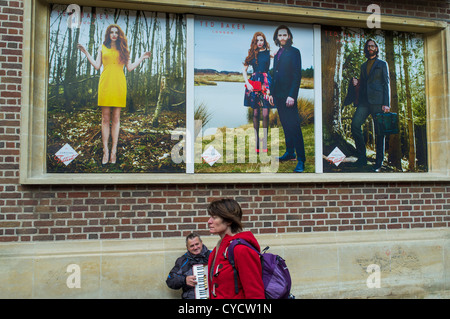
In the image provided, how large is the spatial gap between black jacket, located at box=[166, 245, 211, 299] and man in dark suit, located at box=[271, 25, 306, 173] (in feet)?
6.89

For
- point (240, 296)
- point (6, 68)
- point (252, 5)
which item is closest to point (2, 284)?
point (6, 68)

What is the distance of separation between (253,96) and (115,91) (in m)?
1.99

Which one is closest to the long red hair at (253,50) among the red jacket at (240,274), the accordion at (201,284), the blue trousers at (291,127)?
the blue trousers at (291,127)

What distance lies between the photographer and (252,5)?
5.89m

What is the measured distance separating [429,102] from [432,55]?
786 millimetres

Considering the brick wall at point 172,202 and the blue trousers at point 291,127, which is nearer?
the brick wall at point 172,202

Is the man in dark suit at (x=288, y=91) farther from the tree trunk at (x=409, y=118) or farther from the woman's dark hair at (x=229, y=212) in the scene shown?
the woman's dark hair at (x=229, y=212)

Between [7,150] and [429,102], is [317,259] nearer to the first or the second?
[429,102]

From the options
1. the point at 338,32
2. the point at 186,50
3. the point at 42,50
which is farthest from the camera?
the point at 338,32

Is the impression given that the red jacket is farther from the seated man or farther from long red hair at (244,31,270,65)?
long red hair at (244,31,270,65)

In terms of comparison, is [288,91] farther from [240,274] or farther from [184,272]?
[240,274]

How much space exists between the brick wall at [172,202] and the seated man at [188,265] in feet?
2.27

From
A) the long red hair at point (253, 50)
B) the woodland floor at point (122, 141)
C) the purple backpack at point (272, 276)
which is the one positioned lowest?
the purple backpack at point (272, 276)

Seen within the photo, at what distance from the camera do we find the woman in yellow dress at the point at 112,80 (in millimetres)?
5617
